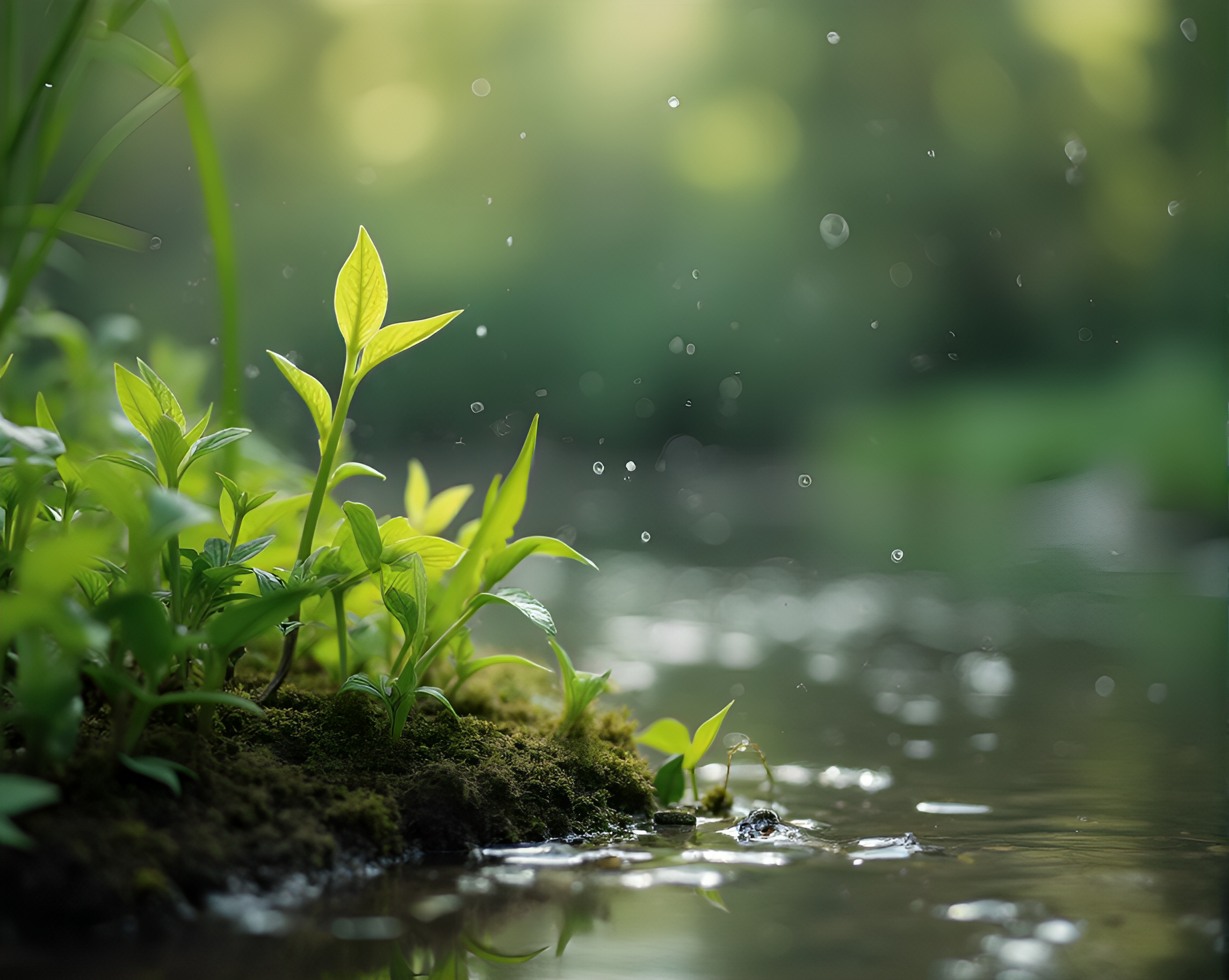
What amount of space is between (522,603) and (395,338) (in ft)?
0.64

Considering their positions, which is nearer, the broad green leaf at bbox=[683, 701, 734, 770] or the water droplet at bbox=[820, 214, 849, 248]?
the broad green leaf at bbox=[683, 701, 734, 770]

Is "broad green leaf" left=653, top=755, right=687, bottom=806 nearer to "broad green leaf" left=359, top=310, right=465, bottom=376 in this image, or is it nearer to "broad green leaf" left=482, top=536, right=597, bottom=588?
"broad green leaf" left=482, top=536, right=597, bottom=588

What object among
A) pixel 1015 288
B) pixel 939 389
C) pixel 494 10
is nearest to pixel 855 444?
pixel 939 389

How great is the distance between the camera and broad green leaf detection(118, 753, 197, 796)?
1.56 feet

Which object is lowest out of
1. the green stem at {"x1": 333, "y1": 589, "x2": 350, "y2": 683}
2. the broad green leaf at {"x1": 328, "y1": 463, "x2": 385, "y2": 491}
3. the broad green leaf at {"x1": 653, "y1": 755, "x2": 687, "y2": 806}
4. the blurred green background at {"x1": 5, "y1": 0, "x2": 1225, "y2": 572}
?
the broad green leaf at {"x1": 653, "y1": 755, "x2": 687, "y2": 806}

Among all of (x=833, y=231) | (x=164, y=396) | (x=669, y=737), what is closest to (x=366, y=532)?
(x=164, y=396)

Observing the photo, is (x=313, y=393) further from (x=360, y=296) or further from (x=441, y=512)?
(x=441, y=512)

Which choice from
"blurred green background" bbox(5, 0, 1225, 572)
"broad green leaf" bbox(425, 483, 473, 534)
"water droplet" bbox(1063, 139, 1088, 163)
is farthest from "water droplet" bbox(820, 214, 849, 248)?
"broad green leaf" bbox(425, 483, 473, 534)

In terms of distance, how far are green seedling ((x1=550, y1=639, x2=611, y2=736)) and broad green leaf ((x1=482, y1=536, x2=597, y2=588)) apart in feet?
0.23

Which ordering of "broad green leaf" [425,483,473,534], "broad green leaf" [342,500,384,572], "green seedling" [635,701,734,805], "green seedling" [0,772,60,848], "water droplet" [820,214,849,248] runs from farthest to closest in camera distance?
"water droplet" [820,214,849,248] → "broad green leaf" [425,483,473,534] → "green seedling" [635,701,734,805] → "broad green leaf" [342,500,384,572] → "green seedling" [0,772,60,848]

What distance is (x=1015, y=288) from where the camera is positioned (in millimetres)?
3939

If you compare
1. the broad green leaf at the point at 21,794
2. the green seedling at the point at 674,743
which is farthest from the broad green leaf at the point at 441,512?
the broad green leaf at the point at 21,794

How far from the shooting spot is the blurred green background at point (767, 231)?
8.86 feet

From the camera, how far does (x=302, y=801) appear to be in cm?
55
